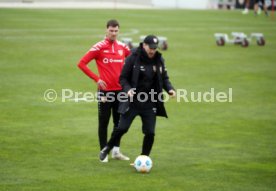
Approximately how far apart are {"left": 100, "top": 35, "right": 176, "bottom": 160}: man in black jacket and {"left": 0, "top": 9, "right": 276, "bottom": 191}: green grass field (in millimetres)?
993

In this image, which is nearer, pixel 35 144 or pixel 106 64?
pixel 106 64

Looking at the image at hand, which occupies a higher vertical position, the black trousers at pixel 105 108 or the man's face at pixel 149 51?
the man's face at pixel 149 51

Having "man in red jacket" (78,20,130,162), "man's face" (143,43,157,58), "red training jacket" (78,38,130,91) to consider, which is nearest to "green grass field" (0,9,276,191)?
"man in red jacket" (78,20,130,162)

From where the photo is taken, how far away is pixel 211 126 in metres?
18.1

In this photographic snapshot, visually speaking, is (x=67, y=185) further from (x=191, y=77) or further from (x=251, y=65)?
(x=251, y=65)

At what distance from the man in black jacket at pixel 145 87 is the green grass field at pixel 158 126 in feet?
3.26

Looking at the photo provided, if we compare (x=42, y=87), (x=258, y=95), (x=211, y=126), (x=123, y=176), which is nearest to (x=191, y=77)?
(x=258, y=95)

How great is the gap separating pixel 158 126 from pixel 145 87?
5153 mm

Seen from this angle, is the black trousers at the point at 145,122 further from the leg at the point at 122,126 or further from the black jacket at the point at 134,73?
the black jacket at the point at 134,73

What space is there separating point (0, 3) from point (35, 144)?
4937 cm

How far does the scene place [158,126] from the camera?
18.1 meters

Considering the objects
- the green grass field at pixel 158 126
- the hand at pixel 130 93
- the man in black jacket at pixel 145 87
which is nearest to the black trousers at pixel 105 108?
the green grass field at pixel 158 126

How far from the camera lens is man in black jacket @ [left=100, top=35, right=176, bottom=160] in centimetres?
1301

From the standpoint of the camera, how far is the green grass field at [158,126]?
12727 mm
